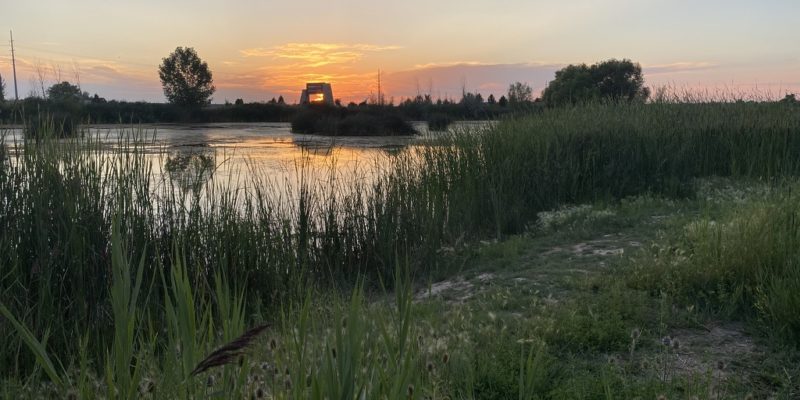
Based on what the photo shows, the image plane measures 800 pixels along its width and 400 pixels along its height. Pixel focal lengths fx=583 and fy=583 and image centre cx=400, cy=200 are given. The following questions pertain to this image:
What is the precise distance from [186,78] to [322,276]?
187 feet

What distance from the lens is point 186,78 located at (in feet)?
189

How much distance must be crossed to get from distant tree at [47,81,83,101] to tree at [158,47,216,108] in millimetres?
49369

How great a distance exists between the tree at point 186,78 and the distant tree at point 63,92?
162 feet

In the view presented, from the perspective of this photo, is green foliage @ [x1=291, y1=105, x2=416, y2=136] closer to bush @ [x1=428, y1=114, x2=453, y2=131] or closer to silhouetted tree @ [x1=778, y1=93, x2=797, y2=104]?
bush @ [x1=428, y1=114, x2=453, y2=131]

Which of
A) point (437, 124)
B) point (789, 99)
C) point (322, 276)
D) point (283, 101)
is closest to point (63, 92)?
point (322, 276)

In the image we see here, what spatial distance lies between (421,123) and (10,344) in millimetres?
26416

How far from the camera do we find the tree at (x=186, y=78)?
5616cm

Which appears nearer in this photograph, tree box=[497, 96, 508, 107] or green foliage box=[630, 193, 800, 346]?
green foliage box=[630, 193, 800, 346]

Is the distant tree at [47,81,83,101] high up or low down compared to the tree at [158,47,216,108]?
down

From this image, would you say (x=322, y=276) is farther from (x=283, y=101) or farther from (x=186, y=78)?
(x=186, y=78)

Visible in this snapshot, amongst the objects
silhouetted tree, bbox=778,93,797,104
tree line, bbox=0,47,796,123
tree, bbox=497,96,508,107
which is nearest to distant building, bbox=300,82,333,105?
tree line, bbox=0,47,796,123

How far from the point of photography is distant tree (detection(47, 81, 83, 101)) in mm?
6641

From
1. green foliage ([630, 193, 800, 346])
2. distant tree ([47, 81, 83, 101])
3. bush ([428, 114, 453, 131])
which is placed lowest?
green foliage ([630, 193, 800, 346])

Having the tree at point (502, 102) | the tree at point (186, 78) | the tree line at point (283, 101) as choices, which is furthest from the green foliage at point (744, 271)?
the tree at point (186, 78)
